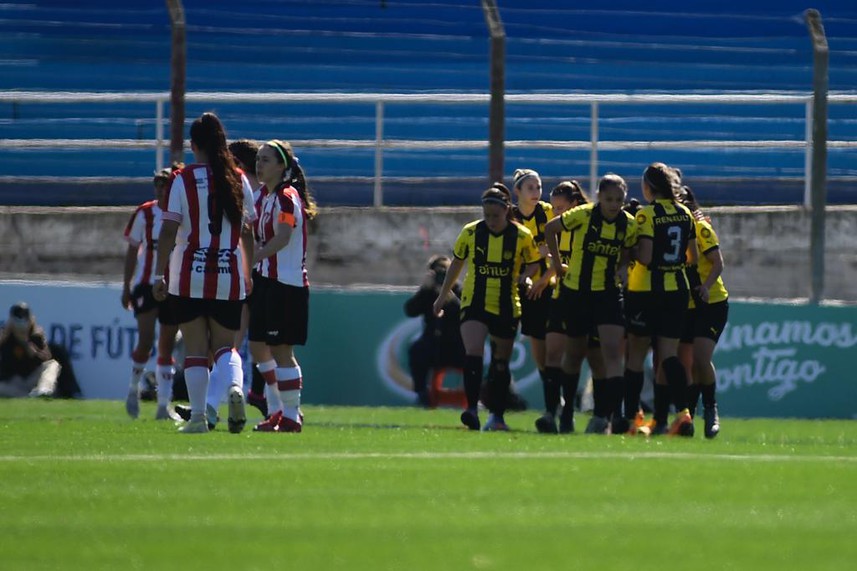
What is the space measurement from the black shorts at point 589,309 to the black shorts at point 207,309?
2.71 meters

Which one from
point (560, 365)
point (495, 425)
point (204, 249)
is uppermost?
point (204, 249)

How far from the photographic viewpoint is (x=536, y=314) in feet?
41.1

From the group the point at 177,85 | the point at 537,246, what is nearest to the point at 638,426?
the point at 537,246

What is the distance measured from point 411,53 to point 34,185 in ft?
14.2

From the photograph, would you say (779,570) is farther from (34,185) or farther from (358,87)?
(358,87)

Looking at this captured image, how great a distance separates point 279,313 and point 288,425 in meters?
0.68

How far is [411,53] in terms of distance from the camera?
19531 mm

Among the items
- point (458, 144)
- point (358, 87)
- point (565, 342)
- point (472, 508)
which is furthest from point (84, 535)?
point (358, 87)

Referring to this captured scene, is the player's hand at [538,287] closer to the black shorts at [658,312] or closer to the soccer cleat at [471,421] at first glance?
the black shorts at [658,312]

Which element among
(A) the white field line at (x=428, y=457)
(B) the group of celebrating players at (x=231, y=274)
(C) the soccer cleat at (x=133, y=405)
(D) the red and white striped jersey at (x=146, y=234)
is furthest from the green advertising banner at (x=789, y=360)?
(A) the white field line at (x=428, y=457)

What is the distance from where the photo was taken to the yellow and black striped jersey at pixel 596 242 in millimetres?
11547

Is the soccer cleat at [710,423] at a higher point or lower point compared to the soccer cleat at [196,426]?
lower

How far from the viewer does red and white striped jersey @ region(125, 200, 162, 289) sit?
1267 cm

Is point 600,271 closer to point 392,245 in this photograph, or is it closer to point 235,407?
point 235,407
